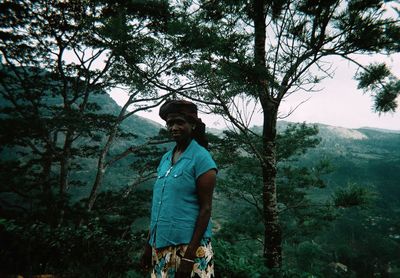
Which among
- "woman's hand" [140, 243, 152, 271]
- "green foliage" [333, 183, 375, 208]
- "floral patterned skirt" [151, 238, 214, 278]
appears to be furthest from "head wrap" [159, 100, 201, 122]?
"green foliage" [333, 183, 375, 208]

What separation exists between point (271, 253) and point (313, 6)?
13.4 feet

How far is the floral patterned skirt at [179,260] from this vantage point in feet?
4.86

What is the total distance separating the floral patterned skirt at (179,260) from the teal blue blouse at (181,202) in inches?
1.6

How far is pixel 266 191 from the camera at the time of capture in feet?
15.7

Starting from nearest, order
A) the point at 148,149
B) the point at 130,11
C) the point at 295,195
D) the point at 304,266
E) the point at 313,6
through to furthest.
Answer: the point at 313,6 < the point at 130,11 < the point at 148,149 < the point at 295,195 < the point at 304,266

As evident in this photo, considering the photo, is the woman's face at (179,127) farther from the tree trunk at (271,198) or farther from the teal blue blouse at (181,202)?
the tree trunk at (271,198)

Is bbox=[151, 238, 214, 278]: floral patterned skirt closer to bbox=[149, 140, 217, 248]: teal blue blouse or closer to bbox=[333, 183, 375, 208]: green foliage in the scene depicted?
bbox=[149, 140, 217, 248]: teal blue blouse

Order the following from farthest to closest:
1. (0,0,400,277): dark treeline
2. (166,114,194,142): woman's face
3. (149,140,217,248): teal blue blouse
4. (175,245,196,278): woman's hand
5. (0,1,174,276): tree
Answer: (0,1,174,276): tree → (0,0,400,277): dark treeline → (166,114,194,142): woman's face → (149,140,217,248): teal blue blouse → (175,245,196,278): woman's hand

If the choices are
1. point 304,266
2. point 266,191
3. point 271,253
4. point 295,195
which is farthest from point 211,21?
point 304,266

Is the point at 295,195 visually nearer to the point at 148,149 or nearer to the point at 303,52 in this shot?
the point at 148,149

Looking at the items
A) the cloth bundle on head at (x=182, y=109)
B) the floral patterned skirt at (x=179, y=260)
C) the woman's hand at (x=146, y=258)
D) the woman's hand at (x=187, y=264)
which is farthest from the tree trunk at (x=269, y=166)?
the woman's hand at (x=187, y=264)

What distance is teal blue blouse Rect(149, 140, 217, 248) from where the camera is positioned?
1.53 m

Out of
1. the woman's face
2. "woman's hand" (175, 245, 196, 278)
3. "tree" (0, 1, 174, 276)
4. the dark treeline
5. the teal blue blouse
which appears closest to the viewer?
"woman's hand" (175, 245, 196, 278)

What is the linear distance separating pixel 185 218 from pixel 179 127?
0.58 metres
